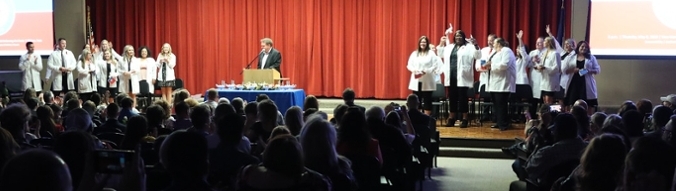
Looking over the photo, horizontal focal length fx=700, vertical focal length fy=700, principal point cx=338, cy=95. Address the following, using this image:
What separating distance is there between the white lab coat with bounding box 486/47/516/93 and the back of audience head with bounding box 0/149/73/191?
782cm

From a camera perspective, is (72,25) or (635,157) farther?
(72,25)

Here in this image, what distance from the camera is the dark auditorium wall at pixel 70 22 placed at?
1342 centimetres

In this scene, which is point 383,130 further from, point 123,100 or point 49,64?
point 49,64

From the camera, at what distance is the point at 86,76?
37.5 feet

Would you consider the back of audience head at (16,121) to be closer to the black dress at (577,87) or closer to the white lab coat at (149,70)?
the black dress at (577,87)

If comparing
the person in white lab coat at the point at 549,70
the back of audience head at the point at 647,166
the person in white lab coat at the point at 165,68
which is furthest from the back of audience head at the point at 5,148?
the person in white lab coat at the point at 165,68

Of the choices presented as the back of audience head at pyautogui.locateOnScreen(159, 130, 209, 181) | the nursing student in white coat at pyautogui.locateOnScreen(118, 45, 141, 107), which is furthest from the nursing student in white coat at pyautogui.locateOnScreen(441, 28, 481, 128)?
the back of audience head at pyautogui.locateOnScreen(159, 130, 209, 181)

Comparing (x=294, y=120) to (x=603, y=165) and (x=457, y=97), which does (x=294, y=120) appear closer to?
(x=603, y=165)

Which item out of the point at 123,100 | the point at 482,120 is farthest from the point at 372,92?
the point at 123,100

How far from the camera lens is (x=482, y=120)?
10227 mm

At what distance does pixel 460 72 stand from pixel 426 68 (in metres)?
0.48

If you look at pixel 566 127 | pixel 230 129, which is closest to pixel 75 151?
pixel 230 129

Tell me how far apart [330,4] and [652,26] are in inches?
214

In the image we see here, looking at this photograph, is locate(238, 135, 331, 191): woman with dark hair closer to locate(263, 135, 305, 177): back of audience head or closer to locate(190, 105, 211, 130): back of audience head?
locate(263, 135, 305, 177): back of audience head
